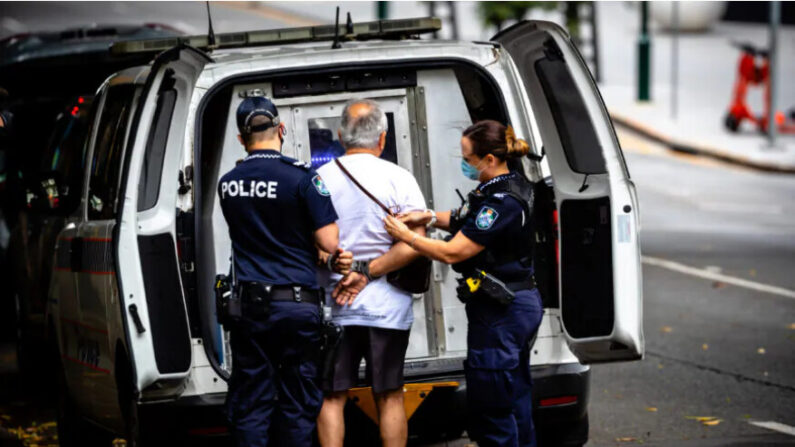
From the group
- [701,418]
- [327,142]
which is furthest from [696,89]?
[327,142]

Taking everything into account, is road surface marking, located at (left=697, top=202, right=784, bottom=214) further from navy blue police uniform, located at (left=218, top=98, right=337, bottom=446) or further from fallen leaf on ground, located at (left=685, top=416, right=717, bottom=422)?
navy blue police uniform, located at (left=218, top=98, right=337, bottom=446)

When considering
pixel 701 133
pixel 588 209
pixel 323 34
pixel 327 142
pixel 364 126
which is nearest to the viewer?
pixel 588 209

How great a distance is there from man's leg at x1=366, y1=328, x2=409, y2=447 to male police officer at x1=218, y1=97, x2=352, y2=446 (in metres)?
0.33

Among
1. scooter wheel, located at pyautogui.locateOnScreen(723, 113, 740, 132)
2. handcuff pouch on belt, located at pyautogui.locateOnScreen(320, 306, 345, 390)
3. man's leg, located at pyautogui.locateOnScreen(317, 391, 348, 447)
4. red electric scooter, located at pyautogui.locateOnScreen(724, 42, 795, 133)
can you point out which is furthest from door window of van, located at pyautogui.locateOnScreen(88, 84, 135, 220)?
scooter wheel, located at pyautogui.locateOnScreen(723, 113, 740, 132)

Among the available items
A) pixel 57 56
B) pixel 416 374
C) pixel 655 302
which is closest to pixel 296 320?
pixel 416 374

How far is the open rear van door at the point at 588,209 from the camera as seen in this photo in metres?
5.59

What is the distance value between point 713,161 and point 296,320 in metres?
17.7

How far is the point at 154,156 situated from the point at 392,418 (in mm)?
1499

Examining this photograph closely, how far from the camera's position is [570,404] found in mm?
6047

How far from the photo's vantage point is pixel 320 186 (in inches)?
216

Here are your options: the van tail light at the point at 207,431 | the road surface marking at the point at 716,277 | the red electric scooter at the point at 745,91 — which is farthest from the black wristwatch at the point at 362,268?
the red electric scooter at the point at 745,91

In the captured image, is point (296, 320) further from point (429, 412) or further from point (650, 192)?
point (650, 192)

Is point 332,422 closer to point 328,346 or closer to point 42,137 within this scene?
point 328,346

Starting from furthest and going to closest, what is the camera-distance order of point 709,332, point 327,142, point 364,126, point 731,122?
1. point 731,122
2. point 709,332
3. point 327,142
4. point 364,126
